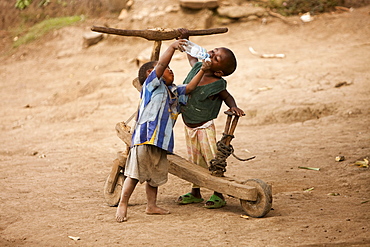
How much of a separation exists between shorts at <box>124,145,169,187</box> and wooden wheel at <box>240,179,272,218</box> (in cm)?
67

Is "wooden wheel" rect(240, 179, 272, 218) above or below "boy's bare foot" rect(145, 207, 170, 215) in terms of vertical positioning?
above

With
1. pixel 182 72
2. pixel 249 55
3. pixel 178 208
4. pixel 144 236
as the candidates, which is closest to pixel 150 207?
pixel 178 208

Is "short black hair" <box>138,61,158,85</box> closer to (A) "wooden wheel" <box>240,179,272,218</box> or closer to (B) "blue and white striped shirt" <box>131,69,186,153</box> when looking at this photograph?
(B) "blue and white striped shirt" <box>131,69,186,153</box>

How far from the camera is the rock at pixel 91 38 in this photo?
41.2 feet

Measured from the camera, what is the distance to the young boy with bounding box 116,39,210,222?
363 cm

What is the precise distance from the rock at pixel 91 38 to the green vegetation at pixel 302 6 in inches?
176

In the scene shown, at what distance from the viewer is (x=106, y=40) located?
1269 cm

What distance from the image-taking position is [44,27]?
1400 cm

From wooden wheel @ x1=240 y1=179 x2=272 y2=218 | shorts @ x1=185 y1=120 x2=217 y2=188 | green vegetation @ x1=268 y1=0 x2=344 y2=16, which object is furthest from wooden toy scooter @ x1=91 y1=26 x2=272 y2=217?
green vegetation @ x1=268 y1=0 x2=344 y2=16

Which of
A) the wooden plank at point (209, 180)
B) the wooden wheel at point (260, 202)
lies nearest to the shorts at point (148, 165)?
the wooden plank at point (209, 180)

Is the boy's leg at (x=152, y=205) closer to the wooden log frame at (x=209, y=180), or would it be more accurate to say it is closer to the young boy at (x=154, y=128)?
the young boy at (x=154, y=128)

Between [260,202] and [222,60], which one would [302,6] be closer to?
[222,60]

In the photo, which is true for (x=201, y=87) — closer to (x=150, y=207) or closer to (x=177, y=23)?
(x=150, y=207)

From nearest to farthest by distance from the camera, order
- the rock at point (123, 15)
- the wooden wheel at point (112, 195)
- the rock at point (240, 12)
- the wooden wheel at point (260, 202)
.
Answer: the wooden wheel at point (260, 202) → the wooden wheel at point (112, 195) → the rock at point (240, 12) → the rock at point (123, 15)
